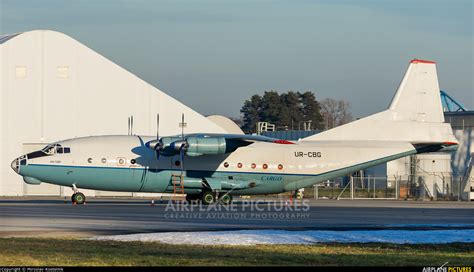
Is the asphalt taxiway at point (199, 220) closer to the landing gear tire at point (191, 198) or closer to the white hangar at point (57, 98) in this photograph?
the landing gear tire at point (191, 198)

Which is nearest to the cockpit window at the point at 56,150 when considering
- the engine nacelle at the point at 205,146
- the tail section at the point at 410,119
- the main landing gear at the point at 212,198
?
the engine nacelle at the point at 205,146

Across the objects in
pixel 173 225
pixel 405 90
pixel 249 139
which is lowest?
pixel 173 225

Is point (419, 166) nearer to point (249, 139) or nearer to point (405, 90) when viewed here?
point (405, 90)

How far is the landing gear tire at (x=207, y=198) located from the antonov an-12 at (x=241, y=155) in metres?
0.05

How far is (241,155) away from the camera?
4131 centimetres

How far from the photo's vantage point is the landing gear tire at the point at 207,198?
132 ft

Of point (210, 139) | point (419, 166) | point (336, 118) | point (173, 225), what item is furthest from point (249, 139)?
point (336, 118)

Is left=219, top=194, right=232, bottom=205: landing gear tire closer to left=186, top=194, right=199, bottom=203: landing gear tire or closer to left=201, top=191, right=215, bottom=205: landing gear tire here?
left=201, top=191, right=215, bottom=205: landing gear tire

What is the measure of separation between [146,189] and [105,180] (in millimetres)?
2115

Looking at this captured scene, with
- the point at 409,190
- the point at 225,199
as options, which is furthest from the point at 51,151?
the point at 409,190

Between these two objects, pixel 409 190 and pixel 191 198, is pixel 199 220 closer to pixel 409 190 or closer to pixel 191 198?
pixel 191 198

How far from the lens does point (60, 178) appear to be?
129ft

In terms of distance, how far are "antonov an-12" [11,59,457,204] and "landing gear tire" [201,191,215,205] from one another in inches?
2.0

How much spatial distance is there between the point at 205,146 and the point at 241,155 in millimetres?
2803
